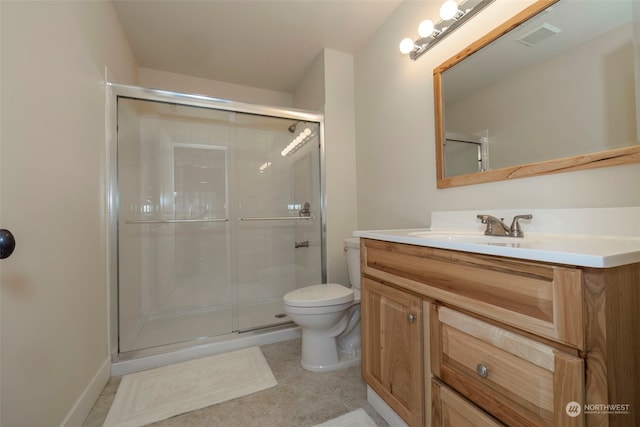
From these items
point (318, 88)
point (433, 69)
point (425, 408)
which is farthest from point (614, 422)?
point (318, 88)

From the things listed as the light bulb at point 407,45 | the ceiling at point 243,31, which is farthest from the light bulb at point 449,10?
the ceiling at point 243,31

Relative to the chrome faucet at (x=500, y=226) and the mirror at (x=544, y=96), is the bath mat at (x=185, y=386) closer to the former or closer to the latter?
the chrome faucet at (x=500, y=226)

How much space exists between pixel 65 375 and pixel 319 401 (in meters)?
1.13

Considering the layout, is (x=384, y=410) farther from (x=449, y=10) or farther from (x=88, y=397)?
(x=449, y=10)

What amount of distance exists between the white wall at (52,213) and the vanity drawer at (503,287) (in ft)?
4.42

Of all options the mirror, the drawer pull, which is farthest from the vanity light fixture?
the drawer pull

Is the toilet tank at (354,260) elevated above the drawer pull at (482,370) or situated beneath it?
elevated above

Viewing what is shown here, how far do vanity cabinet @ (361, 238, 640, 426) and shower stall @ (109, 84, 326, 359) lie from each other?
4.59ft

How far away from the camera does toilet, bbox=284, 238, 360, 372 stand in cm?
154

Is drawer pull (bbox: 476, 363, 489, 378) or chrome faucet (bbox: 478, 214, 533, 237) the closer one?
drawer pull (bbox: 476, 363, 489, 378)

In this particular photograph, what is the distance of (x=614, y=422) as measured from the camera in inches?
20.8

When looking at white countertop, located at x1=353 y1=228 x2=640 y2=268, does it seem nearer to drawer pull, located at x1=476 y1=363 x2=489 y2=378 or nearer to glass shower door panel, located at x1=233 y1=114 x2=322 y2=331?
drawer pull, located at x1=476 y1=363 x2=489 y2=378

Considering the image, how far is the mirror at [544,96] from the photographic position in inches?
33.9

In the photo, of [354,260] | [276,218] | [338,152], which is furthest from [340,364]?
[338,152]
